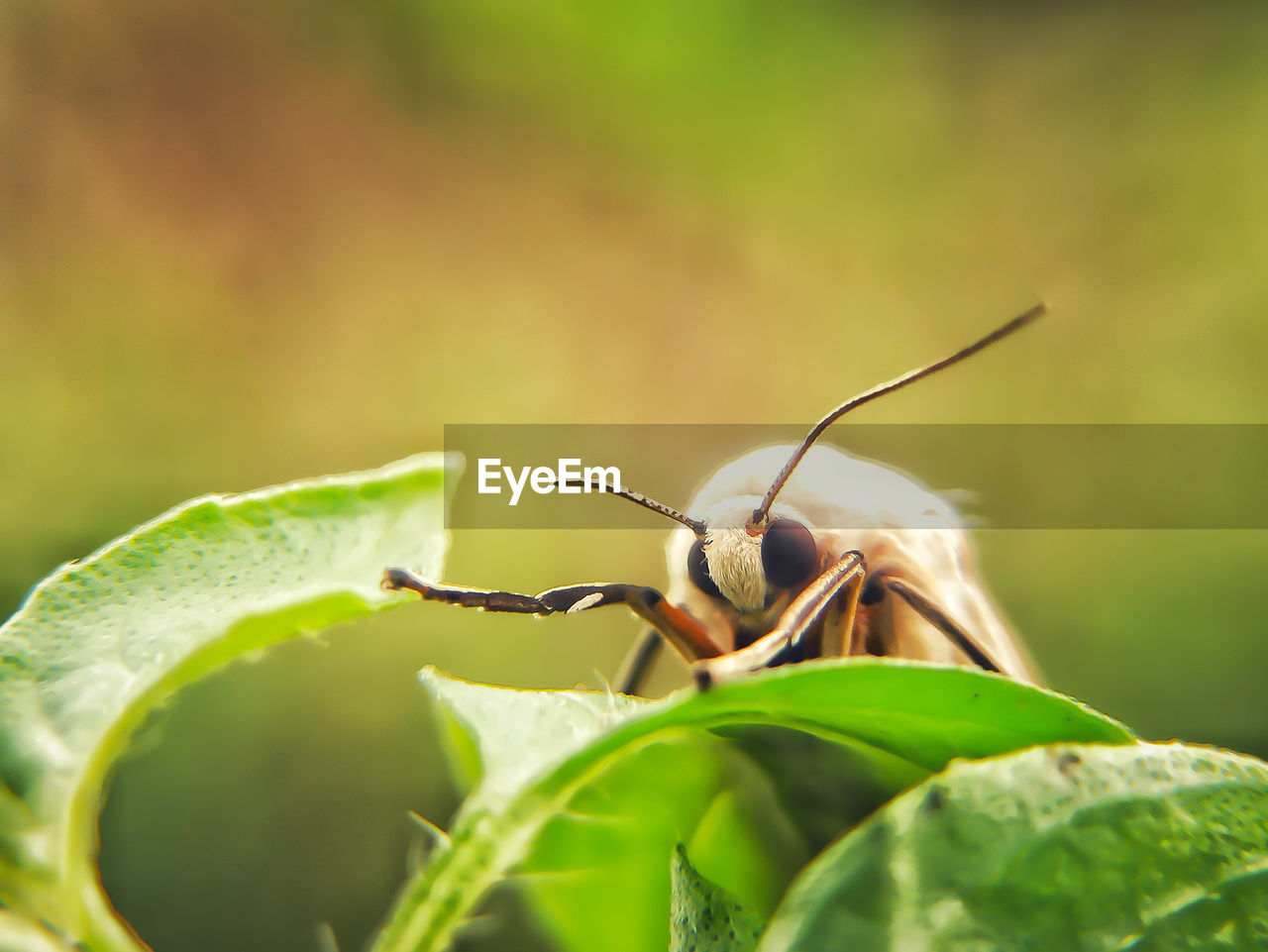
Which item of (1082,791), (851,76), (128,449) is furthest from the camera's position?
(851,76)

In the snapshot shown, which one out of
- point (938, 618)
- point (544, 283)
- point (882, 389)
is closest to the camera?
point (938, 618)

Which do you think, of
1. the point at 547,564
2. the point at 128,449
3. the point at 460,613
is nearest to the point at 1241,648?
the point at 547,564

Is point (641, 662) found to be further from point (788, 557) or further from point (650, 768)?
point (650, 768)

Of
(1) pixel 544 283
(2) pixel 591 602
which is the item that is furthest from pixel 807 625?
(1) pixel 544 283

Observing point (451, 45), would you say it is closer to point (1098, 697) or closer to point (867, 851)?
point (1098, 697)

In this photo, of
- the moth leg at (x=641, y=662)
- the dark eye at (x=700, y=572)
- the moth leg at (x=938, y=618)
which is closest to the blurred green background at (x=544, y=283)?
the moth leg at (x=641, y=662)

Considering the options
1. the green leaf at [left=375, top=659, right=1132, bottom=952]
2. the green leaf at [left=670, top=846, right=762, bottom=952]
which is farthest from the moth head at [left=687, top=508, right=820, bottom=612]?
the green leaf at [left=670, top=846, right=762, bottom=952]
